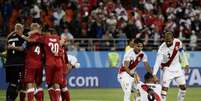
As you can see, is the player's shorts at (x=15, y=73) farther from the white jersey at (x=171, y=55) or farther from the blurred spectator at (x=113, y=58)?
the blurred spectator at (x=113, y=58)

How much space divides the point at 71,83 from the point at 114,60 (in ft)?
8.53

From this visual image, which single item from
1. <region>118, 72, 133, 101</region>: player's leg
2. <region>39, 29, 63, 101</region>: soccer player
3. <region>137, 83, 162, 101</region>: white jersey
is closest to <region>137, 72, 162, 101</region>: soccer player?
<region>137, 83, 162, 101</region>: white jersey

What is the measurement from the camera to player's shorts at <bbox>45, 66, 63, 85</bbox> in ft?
54.6

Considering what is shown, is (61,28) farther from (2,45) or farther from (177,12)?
(177,12)

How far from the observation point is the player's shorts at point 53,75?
16656mm

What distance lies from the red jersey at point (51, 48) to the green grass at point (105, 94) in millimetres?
5453

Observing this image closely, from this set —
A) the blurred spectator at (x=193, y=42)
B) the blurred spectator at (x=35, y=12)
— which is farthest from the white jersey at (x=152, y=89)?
the blurred spectator at (x=35, y=12)

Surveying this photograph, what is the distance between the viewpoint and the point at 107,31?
102 ft

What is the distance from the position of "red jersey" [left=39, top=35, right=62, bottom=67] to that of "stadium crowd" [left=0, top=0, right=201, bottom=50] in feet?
44.4

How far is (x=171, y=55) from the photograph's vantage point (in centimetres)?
1866

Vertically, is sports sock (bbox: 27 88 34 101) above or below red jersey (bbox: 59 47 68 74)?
→ below

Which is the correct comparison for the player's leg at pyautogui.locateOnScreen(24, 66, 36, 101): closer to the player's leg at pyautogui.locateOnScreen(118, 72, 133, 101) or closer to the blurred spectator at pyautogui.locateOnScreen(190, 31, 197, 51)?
the player's leg at pyautogui.locateOnScreen(118, 72, 133, 101)

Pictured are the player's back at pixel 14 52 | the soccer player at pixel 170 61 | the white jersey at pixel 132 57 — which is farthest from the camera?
the soccer player at pixel 170 61

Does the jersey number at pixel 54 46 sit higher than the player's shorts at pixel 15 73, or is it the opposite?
the jersey number at pixel 54 46
